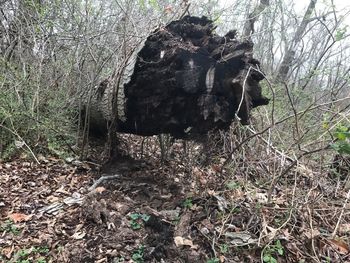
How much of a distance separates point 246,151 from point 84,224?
175cm

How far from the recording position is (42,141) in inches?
163

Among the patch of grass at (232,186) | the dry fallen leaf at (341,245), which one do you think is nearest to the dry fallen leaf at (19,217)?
the patch of grass at (232,186)

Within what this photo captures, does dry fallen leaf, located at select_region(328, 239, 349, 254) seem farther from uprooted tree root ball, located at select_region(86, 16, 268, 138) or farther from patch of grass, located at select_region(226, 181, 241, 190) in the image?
uprooted tree root ball, located at select_region(86, 16, 268, 138)

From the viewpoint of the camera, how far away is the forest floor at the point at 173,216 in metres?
2.43

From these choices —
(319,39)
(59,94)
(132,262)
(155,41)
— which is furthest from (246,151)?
(319,39)

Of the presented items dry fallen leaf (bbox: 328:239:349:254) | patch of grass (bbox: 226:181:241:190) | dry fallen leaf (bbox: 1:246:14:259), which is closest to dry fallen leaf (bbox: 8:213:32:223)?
dry fallen leaf (bbox: 1:246:14:259)

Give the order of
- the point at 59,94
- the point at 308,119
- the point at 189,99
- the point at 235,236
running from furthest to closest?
1. the point at 308,119
2. the point at 59,94
3. the point at 189,99
4. the point at 235,236

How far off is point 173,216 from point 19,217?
137 cm

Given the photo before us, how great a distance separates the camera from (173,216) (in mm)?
2764

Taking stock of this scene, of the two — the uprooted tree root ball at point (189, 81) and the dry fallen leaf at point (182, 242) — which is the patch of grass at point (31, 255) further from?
the uprooted tree root ball at point (189, 81)

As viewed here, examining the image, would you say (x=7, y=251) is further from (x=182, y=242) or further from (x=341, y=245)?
(x=341, y=245)

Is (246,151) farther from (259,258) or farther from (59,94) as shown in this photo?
(59,94)

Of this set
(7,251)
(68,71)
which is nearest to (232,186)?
(7,251)

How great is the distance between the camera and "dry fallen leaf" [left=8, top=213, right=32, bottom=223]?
2837mm
